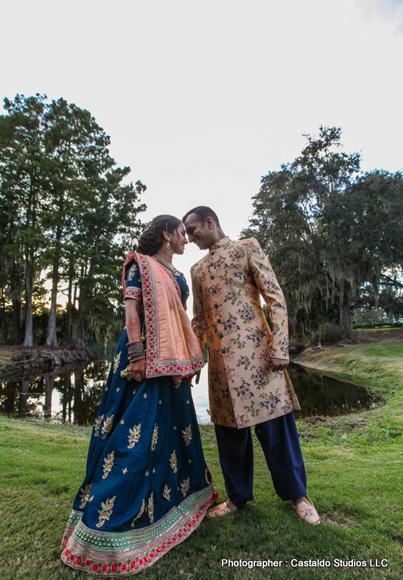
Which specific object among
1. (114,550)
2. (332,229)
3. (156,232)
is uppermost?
(332,229)

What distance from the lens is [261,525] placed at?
5.21 feet

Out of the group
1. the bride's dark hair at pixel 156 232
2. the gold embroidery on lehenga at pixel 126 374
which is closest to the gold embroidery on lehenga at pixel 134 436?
the gold embroidery on lehenga at pixel 126 374

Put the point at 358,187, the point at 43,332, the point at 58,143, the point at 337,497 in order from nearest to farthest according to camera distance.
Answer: the point at 337,497 < the point at 358,187 < the point at 58,143 < the point at 43,332

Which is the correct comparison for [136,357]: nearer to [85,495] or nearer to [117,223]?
[85,495]

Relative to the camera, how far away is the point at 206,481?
1.82 m

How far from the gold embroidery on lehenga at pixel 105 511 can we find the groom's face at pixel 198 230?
1473mm

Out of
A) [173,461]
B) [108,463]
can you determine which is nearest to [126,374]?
[108,463]

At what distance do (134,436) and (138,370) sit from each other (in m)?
0.31

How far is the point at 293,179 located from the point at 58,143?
41.9ft

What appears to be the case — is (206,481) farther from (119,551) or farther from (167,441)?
(119,551)

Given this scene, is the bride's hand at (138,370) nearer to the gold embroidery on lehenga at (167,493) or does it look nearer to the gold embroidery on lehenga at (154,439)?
the gold embroidery on lehenga at (154,439)

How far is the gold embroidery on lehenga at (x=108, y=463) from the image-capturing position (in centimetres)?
146

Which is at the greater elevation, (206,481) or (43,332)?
(43,332)

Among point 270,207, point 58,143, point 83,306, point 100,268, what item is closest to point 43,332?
point 83,306
